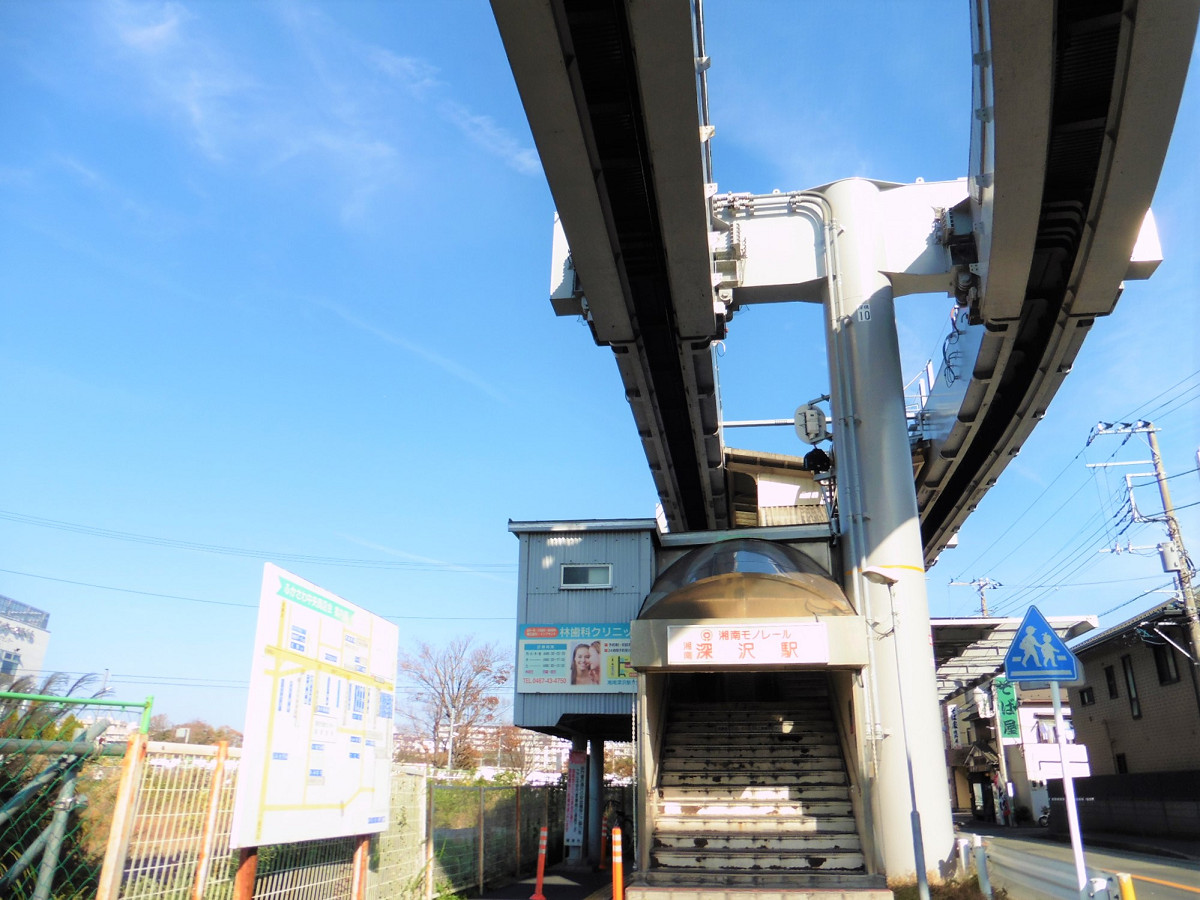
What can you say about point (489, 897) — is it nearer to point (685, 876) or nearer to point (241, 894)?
point (685, 876)

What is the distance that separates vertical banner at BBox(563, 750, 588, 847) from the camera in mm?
18547

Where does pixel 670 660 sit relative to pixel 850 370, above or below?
below

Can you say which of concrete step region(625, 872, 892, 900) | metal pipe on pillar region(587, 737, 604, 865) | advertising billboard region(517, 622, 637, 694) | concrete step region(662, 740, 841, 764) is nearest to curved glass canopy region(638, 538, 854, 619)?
advertising billboard region(517, 622, 637, 694)

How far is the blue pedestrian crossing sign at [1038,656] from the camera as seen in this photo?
867 centimetres

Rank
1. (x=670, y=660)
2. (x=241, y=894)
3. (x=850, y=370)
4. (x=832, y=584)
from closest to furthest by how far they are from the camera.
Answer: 1. (x=241, y=894)
2. (x=670, y=660)
3. (x=832, y=584)
4. (x=850, y=370)

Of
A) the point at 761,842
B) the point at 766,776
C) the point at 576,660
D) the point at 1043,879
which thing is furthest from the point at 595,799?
the point at 1043,879

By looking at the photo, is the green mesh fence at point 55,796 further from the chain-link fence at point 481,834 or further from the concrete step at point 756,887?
the concrete step at point 756,887

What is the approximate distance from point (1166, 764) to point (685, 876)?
22.9 m

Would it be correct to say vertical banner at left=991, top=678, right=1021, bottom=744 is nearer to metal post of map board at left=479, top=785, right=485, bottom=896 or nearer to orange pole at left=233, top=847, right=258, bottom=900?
metal post of map board at left=479, top=785, right=485, bottom=896

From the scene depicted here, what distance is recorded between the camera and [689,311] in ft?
50.5

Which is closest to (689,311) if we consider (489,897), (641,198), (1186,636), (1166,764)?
(641,198)

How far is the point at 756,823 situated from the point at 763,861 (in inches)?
39.7

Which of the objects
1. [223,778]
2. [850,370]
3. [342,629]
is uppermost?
[850,370]

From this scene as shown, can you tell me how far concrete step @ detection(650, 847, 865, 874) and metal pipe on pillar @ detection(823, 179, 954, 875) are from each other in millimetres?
1144
